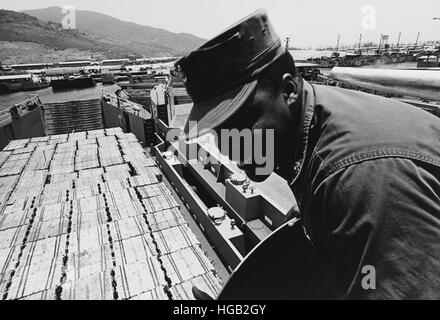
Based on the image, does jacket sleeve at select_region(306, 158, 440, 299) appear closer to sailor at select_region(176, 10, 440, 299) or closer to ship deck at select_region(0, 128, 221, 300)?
sailor at select_region(176, 10, 440, 299)

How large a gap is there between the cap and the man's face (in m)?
0.09

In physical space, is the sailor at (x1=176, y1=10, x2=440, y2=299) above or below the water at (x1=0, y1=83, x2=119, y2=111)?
above

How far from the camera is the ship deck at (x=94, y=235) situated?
28.1 feet

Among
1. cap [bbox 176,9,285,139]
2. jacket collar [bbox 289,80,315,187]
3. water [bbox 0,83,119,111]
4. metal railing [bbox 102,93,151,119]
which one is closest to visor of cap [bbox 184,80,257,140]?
cap [bbox 176,9,285,139]

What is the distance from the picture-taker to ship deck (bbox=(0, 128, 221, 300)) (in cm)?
857

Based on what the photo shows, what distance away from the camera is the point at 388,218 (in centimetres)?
141

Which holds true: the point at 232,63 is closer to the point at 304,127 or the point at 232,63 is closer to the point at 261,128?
the point at 261,128

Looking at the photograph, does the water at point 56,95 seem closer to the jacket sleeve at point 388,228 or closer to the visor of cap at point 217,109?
the visor of cap at point 217,109

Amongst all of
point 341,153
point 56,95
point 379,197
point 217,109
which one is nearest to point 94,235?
point 217,109

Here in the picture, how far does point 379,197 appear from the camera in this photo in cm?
145

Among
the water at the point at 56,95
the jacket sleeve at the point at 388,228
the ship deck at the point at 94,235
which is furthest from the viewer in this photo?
the water at the point at 56,95

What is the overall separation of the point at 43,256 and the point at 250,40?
1137 centimetres

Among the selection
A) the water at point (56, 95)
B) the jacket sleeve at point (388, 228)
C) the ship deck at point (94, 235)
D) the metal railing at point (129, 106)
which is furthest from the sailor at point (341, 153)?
the water at point (56, 95)
